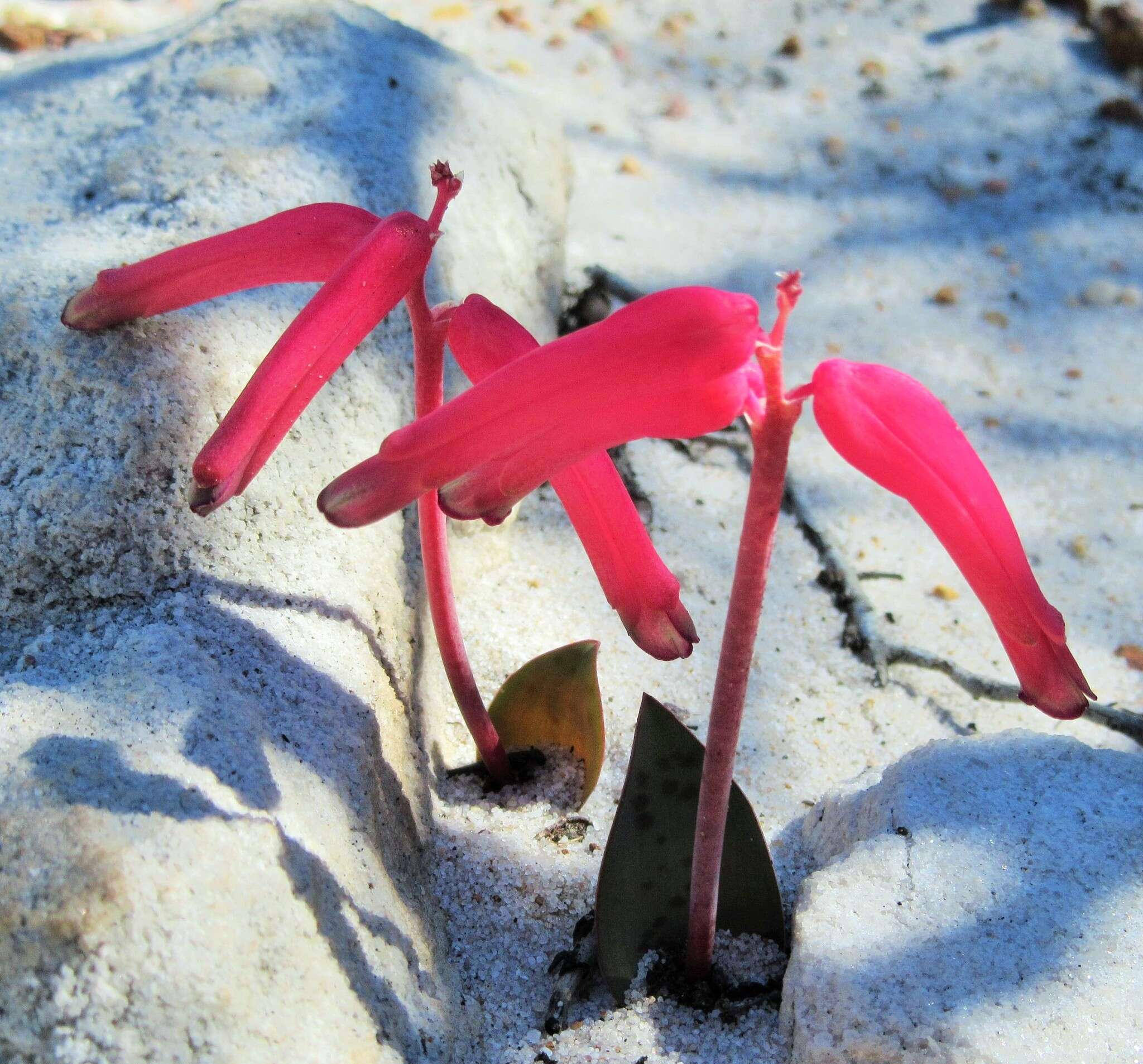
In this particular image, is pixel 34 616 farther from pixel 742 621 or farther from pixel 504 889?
pixel 742 621

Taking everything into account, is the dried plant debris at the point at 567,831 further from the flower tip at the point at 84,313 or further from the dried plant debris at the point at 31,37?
the dried plant debris at the point at 31,37

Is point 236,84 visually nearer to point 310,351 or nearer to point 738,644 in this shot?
point 310,351

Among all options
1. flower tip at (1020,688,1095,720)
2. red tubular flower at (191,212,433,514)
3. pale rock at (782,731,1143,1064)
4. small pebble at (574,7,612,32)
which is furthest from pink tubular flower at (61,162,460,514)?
small pebble at (574,7,612,32)

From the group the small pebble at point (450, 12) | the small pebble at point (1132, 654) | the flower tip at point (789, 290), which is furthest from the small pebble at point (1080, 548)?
the small pebble at point (450, 12)

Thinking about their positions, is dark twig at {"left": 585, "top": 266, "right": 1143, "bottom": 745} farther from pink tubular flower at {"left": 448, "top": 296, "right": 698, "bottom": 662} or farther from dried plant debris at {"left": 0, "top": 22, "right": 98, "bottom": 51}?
dried plant debris at {"left": 0, "top": 22, "right": 98, "bottom": 51}

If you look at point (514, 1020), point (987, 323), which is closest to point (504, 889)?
point (514, 1020)

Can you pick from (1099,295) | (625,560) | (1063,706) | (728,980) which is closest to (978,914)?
(728,980)
